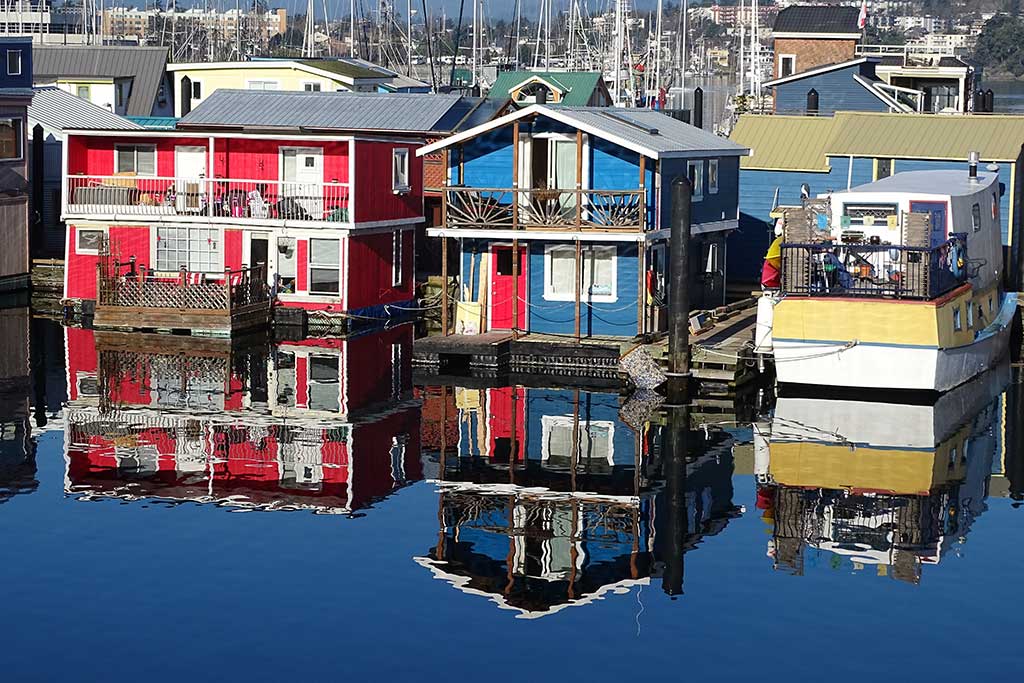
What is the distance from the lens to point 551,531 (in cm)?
2675

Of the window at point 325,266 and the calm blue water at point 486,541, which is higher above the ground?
the window at point 325,266

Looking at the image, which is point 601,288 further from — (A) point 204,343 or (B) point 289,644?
(B) point 289,644

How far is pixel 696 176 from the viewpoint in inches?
1849

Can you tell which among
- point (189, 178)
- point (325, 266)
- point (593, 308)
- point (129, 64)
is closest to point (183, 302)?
point (325, 266)

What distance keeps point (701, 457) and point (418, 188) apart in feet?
76.3

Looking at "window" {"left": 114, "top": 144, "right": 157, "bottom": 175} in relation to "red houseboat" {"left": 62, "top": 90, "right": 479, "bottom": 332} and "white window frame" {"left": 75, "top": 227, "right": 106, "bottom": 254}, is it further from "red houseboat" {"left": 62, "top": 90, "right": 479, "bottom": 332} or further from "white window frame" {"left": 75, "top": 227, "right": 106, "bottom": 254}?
"white window frame" {"left": 75, "top": 227, "right": 106, "bottom": 254}

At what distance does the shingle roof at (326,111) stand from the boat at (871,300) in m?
23.8

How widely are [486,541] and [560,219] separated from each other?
17499 millimetres

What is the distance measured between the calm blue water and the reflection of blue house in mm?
4423

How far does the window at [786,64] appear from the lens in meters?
95.2

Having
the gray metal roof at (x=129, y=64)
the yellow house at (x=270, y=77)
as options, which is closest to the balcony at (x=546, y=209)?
the yellow house at (x=270, y=77)

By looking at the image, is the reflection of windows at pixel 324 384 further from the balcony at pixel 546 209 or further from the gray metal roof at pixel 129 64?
the gray metal roof at pixel 129 64

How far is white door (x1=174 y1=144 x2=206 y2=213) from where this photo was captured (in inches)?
1965

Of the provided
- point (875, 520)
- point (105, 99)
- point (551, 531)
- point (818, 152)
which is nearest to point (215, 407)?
point (551, 531)
